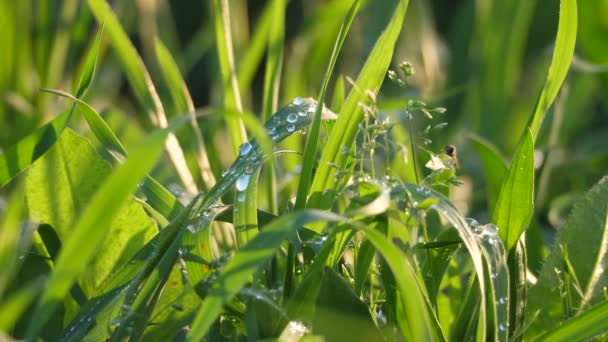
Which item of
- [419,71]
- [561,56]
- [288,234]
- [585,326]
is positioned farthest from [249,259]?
[419,71]

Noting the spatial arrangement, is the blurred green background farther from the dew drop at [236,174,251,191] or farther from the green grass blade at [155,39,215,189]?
the dew drop at [236,174,251,191]

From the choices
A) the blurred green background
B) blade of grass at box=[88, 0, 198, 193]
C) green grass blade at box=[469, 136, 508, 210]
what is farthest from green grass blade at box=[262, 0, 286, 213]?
the blurred green background

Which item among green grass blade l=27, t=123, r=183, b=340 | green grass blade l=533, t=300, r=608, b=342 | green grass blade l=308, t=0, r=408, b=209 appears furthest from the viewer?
green grass blade l=308, t=0, r=408, b=209

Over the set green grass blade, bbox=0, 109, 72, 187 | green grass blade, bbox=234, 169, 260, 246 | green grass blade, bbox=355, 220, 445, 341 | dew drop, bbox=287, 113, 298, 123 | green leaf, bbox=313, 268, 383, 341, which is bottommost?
green leaf, bbox=313, 268, 383, 341

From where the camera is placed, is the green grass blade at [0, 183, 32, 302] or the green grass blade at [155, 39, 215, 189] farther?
the green grass blade at [155, 39, 215, 189]

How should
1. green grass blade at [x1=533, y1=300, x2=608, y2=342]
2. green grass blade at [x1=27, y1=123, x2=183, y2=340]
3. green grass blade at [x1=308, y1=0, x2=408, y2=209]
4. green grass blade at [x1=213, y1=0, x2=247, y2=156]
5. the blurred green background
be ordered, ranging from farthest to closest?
1. the blurred green background
2. green grass blade at [x1=213, y1=0, x2=247, y2=156]
3. green grass blade at [x1=308, y1=0, x2=408, y2=209]
4. green grass blade at [x1=533, y1=300, x2=608, y2=342]
5. green grass blade at [x1=27, y1=123, x2=183, y2=340]

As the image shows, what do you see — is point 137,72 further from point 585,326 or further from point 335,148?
point 585,326

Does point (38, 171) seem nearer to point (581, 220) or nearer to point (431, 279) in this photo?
point (431, 279)

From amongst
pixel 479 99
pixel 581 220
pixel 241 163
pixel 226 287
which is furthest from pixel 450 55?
pixel 226 287
